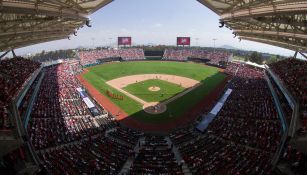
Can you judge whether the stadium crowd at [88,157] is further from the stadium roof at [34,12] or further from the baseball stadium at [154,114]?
the stadium roof at [34,12]

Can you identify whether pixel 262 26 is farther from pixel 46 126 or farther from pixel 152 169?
pixel 46 126

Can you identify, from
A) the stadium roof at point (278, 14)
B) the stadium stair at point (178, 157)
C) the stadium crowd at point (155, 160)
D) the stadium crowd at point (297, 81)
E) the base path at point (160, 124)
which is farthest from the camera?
the base path at point (160, 124)

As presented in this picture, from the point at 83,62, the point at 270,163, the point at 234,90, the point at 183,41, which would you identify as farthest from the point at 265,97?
the point at 183,41

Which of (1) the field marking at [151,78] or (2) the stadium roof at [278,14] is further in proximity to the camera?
(1) the field marking at [151,78]

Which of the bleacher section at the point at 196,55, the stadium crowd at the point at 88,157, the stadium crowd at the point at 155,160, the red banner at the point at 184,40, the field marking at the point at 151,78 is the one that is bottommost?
the stadium crowd at the point at 155,160

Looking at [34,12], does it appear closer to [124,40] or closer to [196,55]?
[196,55]

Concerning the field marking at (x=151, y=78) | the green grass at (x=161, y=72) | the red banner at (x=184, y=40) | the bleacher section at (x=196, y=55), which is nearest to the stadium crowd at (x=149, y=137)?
the green grass at (x=161, y=72)

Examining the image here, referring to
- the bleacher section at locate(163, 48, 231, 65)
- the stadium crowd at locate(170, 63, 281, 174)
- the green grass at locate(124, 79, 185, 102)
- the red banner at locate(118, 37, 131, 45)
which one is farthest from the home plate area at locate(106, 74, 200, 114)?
the red banner at locate(118, 37, 131, 45)
